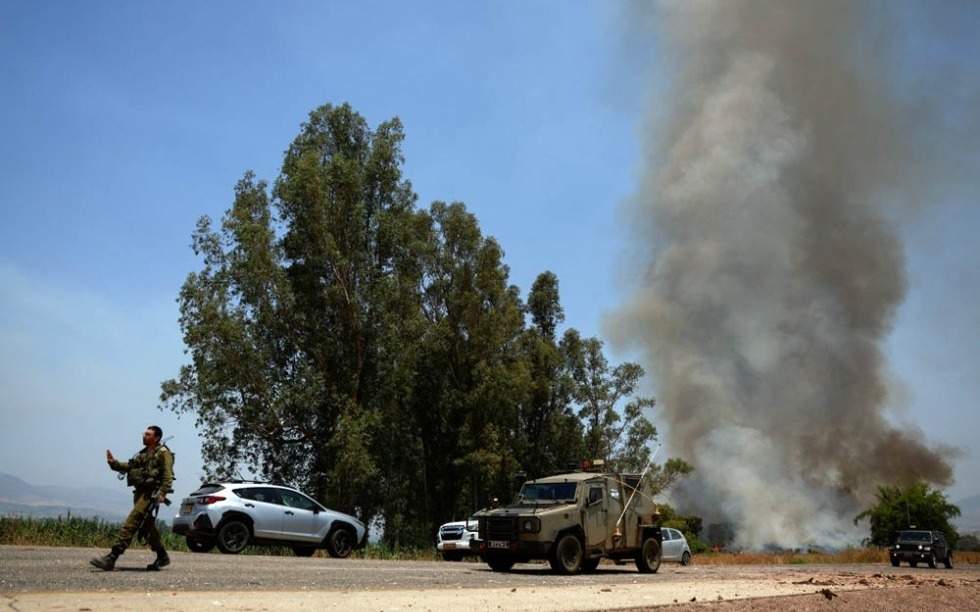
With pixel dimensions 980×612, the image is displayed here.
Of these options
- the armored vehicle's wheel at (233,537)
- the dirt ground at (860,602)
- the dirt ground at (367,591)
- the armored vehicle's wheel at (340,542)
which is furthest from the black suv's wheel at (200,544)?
the dirt ground at (860,602)

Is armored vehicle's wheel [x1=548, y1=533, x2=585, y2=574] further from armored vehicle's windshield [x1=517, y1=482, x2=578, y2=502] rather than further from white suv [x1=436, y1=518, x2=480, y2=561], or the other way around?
white suv [x1=436, y1=518, x2=480, y2=561]

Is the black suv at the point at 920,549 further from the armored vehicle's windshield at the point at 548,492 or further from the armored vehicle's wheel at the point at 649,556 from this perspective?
the armored vehicle's windshield at the point at 548,492

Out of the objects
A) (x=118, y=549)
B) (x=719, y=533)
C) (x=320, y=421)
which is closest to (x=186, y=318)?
(x=320, y=421)

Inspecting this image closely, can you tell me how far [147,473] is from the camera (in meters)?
12.2

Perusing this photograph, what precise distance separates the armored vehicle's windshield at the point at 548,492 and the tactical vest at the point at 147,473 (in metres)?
9.22

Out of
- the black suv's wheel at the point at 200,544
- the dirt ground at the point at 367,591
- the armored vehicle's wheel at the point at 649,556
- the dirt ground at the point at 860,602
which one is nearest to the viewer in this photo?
the dirt ground at the point at 367,591

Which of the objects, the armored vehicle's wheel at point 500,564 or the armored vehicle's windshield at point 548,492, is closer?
the armored vehicle's wheel at point 500,564

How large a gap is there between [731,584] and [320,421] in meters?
27.3

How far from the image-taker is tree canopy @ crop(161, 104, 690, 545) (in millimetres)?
38406

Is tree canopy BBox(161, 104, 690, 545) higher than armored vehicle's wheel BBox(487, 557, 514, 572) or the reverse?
higher

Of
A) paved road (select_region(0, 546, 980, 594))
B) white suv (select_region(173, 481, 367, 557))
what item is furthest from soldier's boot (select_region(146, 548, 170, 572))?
white suv (select_region(173, 481, 367, 557))

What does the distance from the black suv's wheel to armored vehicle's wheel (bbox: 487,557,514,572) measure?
7.24m

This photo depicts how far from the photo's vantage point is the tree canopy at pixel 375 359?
126ft

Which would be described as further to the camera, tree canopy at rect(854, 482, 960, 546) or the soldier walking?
tree canopy at rect(854, 482, 960, 546)
